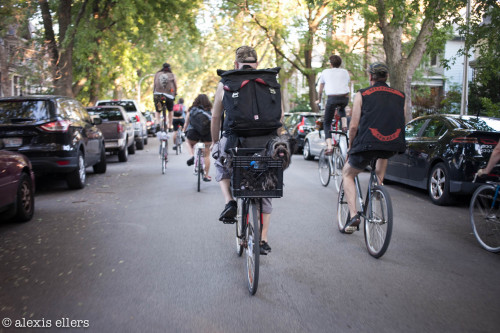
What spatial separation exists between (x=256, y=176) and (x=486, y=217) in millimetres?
3028

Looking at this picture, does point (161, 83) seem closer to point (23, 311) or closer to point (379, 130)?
point (379, 130)

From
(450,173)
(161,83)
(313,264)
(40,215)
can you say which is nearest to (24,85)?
(161,83)

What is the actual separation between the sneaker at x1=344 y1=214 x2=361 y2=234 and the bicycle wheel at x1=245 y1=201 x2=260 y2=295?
74.9 inches

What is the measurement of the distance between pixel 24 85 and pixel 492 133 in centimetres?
1928

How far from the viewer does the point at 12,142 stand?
1009cm

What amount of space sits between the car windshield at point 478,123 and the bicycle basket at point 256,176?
5.45 meters

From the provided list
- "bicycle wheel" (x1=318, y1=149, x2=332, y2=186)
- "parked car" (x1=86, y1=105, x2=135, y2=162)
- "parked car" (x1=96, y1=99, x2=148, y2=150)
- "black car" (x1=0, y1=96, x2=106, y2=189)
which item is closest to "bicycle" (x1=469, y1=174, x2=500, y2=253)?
"bicycle wheel" (x1=318, y1=149, x2=332, y2=186)

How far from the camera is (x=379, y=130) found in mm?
5875

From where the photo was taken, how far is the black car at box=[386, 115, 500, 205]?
871 centimetres

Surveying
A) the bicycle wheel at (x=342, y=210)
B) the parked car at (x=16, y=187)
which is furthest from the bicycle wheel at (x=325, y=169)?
the parked car at (x=16, y=187)

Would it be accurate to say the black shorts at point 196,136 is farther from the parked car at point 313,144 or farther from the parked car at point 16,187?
the parked car at point 313,144

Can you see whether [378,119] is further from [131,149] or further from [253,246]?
[131,149]

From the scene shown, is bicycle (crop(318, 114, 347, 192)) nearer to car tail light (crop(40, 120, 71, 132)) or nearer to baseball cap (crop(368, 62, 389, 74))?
baseball cap (crop(368, 62, 389, 74))

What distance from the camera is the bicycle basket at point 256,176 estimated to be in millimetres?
4629
